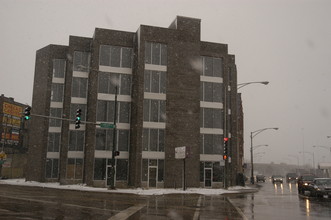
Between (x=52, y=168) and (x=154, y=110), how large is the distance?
15.4m

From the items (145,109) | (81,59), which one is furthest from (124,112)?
(81,59)

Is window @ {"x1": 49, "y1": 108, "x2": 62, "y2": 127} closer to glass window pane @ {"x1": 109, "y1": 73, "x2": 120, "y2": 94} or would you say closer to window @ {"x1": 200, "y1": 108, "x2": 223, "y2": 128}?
glass window pane @ {"x1": 109, "y1": 73, "x2": 120, "y2": 94}

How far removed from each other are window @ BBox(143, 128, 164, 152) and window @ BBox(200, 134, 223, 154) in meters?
5.28

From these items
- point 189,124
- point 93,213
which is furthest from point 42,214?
point 189,124

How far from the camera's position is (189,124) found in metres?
39.1

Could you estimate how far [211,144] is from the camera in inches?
1623

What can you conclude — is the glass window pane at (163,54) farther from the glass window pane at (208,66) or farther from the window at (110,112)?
the window at (110,112)

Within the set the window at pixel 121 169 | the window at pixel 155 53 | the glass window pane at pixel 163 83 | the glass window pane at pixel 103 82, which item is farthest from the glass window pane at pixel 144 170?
the window at pixel 155 53

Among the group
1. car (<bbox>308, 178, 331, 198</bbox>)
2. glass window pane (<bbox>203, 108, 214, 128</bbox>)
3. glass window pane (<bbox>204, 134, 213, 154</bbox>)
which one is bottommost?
car (<bbox>308, 178, 331, 198</bbox>)

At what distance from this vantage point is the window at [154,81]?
3853cm

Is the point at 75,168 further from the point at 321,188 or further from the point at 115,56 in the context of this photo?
the point at 321,188

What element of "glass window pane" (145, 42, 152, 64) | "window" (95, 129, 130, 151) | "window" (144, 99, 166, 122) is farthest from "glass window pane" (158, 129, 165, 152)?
"glass window pane" (145, 42, 152, 64)

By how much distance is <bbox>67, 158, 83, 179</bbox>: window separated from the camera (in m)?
41.0

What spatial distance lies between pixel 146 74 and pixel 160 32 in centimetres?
504
